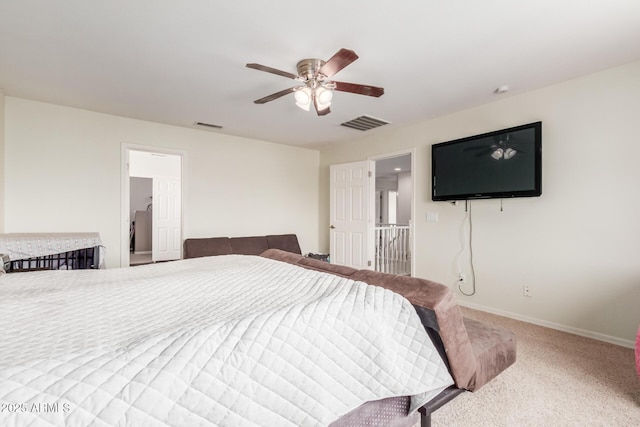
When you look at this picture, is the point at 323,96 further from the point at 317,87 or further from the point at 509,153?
the point at 509,153

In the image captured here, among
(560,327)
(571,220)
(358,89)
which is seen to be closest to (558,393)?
(560,327)

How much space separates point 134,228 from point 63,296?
6876 millimetres

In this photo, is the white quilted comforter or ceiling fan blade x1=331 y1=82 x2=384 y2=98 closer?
the white quilted comforter

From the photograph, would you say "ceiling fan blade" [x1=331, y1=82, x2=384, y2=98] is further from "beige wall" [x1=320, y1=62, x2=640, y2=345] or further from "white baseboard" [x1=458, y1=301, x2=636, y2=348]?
"white baseboard" [x1=458, y1=301, x2=636, y2=348]

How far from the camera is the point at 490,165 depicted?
10.4 ft

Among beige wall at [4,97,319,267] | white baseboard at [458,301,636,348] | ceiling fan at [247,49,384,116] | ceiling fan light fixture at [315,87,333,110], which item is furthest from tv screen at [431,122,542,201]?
beige wall at [4,97,319,267]

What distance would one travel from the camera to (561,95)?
2814mm

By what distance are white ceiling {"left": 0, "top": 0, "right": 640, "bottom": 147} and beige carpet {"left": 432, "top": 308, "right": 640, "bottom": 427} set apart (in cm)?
236

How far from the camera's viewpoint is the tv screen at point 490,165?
2.88 meters

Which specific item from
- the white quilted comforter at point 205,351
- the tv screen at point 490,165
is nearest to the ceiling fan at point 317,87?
the white quilted comforter at point 205,351

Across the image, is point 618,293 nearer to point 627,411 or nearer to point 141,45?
point 627,411

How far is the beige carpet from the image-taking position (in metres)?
1.58

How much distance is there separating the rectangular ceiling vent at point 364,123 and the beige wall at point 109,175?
5.05 feet

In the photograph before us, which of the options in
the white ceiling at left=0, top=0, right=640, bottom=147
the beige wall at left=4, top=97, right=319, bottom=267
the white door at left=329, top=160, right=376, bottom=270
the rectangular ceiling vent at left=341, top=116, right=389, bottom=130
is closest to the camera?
the white ceiling at left=0, top=0, right=640, bottom=147
